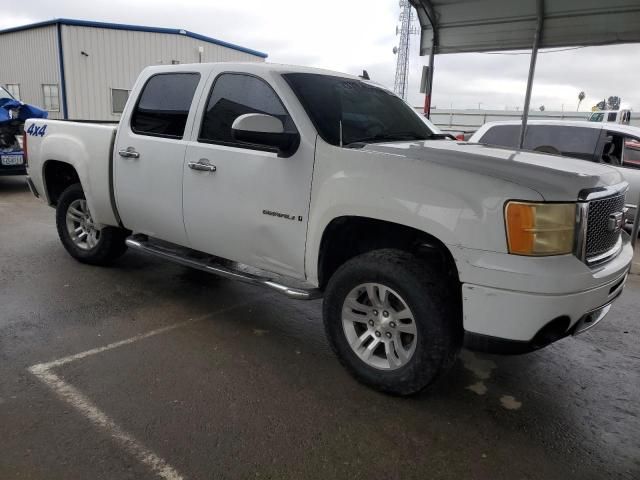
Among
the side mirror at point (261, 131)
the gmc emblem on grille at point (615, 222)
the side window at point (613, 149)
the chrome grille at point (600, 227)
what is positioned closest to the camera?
the chrome grille at point (600, 227)

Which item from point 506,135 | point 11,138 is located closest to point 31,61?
point 11,138

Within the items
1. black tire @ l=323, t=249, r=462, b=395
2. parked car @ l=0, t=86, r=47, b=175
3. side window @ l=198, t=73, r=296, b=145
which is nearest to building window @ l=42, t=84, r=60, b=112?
parked car @ l=0, t=86, r=47, b=175

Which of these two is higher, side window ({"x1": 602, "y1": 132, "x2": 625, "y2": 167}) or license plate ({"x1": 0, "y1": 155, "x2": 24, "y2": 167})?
side window ({"x1": 602, "y1": 132, "x2": 625, "y2": 167})

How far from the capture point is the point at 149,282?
502cm

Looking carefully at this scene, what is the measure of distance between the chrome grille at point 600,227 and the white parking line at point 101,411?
2.42 meters

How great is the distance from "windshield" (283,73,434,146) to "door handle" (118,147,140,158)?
1.58 meters

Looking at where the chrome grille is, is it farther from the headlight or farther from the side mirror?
the side mirror

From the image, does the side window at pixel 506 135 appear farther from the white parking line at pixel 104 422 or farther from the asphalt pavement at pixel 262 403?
the white parking line at pixel 104 422

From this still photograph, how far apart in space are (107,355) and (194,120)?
72.7 inches

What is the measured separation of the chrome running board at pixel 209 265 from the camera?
3402mm

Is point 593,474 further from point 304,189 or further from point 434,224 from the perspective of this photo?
point 304,189

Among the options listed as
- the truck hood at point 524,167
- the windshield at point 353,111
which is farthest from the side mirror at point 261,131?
the truck hood at point 524,167

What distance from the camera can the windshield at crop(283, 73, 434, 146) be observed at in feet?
11.1

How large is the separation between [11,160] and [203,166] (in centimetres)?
751
